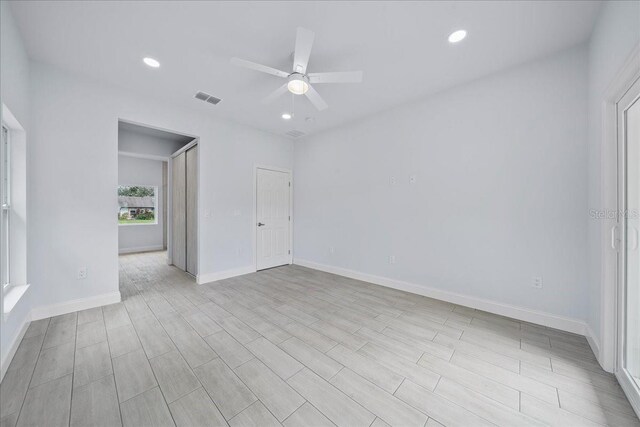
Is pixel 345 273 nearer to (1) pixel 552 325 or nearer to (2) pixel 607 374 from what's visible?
(1) pixel 552 325

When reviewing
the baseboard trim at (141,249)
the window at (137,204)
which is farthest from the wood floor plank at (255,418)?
the window at (137,204)

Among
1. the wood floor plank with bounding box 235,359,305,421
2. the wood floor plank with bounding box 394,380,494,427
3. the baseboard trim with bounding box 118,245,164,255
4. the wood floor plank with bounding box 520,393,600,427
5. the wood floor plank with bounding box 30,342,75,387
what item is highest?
the baseboard trim with bounding box 118,245,164,255

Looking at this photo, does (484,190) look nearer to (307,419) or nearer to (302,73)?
(302,73)

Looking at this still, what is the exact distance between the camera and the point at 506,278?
Result: 8.82 ft

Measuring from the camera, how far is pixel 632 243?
5.32 feet

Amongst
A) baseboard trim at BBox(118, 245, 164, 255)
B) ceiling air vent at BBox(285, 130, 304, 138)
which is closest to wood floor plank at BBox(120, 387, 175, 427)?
ceiling air vent at BBox(285, 130, 304, 138)

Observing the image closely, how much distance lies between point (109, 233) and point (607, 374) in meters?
5.09

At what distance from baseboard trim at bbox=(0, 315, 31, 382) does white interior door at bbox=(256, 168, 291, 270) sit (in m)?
2.86

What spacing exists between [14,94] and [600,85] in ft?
16.3

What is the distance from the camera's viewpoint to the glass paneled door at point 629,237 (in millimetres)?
1593

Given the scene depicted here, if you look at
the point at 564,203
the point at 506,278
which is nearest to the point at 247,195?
the point at 506,278

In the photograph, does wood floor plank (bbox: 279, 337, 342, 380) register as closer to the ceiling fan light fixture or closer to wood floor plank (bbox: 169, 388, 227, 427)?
wood floor plank (bbox: 169, 388, 227, 427)

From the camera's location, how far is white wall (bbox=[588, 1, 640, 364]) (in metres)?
1.52

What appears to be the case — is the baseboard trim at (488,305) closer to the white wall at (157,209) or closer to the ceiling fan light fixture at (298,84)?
the ceiling fan light fixture at (298,84)
